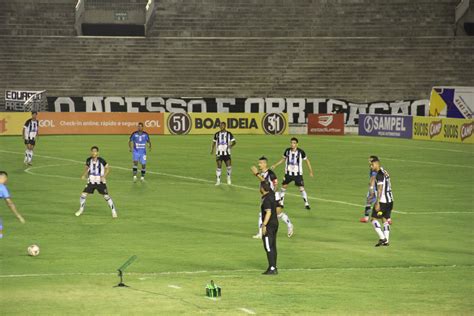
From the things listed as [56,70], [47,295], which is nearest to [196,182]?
[47,295]

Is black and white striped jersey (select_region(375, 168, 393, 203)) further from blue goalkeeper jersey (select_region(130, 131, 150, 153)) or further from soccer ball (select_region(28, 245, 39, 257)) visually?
blue goalkeeper jersey (select_region(130, 131, 150, 153))

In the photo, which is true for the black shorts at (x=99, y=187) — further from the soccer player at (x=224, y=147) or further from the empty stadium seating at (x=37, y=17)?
the empty stadium seating at (x=37, y=17)

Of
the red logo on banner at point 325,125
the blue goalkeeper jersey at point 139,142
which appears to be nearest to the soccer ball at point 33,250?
the blue goalkeeper jersey at point 139,142

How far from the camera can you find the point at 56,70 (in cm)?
7731

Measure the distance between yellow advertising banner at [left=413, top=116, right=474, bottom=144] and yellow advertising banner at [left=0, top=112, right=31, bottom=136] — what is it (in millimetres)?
25625

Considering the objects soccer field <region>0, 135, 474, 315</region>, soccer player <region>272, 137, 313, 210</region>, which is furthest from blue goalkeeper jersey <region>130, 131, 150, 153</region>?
soccer player <region>272, 137, 313, 210</region>

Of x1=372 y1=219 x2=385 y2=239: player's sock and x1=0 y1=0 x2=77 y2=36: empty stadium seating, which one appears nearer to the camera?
x1=372 y1=219 x2=385 y2=239: player's sock

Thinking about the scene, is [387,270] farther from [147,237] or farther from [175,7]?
[175,7]

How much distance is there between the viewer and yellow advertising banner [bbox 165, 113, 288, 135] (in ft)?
233

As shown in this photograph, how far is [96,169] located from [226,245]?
21.3ft

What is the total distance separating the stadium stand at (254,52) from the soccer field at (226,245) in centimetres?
2624

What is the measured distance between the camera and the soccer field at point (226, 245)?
2052 cm

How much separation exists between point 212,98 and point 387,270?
2000 inches

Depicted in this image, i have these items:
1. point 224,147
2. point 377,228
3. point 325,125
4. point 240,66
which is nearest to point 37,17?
point 240,66
